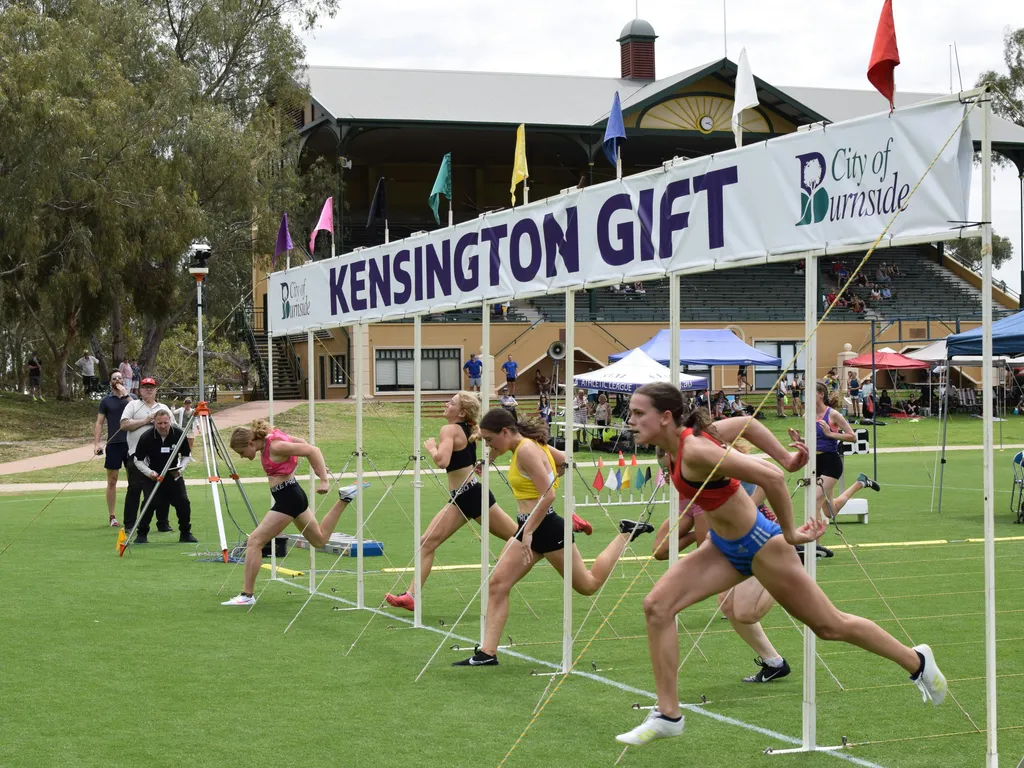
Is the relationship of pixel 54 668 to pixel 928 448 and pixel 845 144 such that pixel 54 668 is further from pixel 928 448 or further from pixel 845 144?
pixel 928 448

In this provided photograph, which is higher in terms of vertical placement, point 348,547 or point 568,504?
point 568,504

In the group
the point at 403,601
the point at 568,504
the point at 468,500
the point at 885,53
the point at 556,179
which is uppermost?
the point at 556,179

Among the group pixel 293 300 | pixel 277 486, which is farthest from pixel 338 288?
pixel 277 486

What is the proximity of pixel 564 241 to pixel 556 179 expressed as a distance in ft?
165

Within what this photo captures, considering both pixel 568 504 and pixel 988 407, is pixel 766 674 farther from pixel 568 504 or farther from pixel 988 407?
pixel 988 407

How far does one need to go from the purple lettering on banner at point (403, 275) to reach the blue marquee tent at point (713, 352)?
18.5 meters

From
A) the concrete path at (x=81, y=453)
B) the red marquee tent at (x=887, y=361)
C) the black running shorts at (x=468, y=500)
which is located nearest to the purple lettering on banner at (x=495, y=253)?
the black running shorts at (x=468, y=500)

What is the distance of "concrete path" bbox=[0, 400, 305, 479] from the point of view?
93.8 ft

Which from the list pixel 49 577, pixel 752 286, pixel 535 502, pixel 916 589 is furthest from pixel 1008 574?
pixel 752 286

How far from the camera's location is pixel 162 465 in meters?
16.6

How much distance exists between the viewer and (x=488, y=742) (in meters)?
6.88

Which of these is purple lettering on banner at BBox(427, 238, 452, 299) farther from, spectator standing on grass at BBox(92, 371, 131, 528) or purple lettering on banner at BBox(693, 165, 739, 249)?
spectator standing on grass at BBox(92, 371, 131, 528)

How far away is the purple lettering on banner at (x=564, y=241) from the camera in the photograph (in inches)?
339

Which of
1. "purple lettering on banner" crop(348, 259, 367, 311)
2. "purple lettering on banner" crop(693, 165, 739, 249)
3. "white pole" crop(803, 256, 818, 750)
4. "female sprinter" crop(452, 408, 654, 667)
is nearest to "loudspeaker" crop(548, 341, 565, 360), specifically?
"purple lettering on banner" crop(348, 259, 367, 311)
